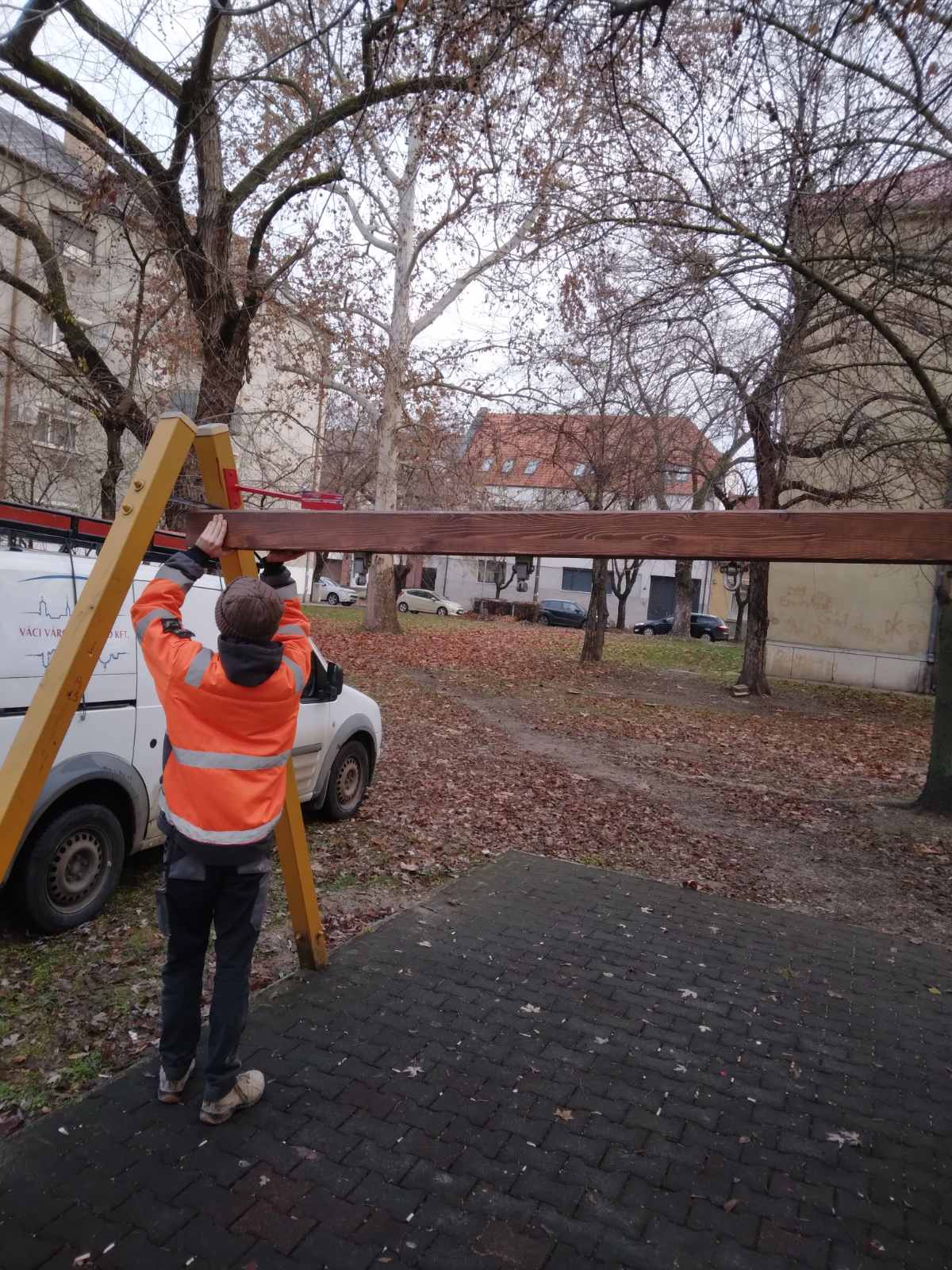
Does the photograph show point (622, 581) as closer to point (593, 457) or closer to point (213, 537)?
point (593, 457)

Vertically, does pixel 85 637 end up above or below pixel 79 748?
above

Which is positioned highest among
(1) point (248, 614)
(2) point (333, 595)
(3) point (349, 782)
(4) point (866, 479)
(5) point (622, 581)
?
(4) point (866, 479)

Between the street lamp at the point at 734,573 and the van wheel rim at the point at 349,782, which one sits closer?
the van wheel rim at the point at 349,782

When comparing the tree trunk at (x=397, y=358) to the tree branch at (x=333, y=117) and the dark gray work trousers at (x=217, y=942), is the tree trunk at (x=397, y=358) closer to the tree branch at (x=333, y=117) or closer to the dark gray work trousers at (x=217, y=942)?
the tree branch at (x=333, y=117)

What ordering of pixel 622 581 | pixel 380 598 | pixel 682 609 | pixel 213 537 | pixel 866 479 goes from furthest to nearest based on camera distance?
pixel 622 581
pixel 682 609
pixel 380 598
pixel 866 479
pixel 213 537

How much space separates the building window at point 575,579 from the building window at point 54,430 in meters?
43.9

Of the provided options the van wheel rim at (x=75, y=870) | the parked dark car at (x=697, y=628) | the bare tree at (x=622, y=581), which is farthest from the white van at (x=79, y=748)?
the parked dark car at (x=697, y=628)

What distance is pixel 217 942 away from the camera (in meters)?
3.17

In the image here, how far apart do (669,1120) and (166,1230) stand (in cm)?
187

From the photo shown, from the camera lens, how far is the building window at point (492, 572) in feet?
184

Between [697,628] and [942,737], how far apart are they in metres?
37.3

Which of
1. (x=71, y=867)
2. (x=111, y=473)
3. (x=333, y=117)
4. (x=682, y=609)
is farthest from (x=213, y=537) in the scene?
(x=682, y=609)

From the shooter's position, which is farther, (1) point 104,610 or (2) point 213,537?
(2) point 213,537

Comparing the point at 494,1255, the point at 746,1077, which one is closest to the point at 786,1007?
the point at 746,1077
